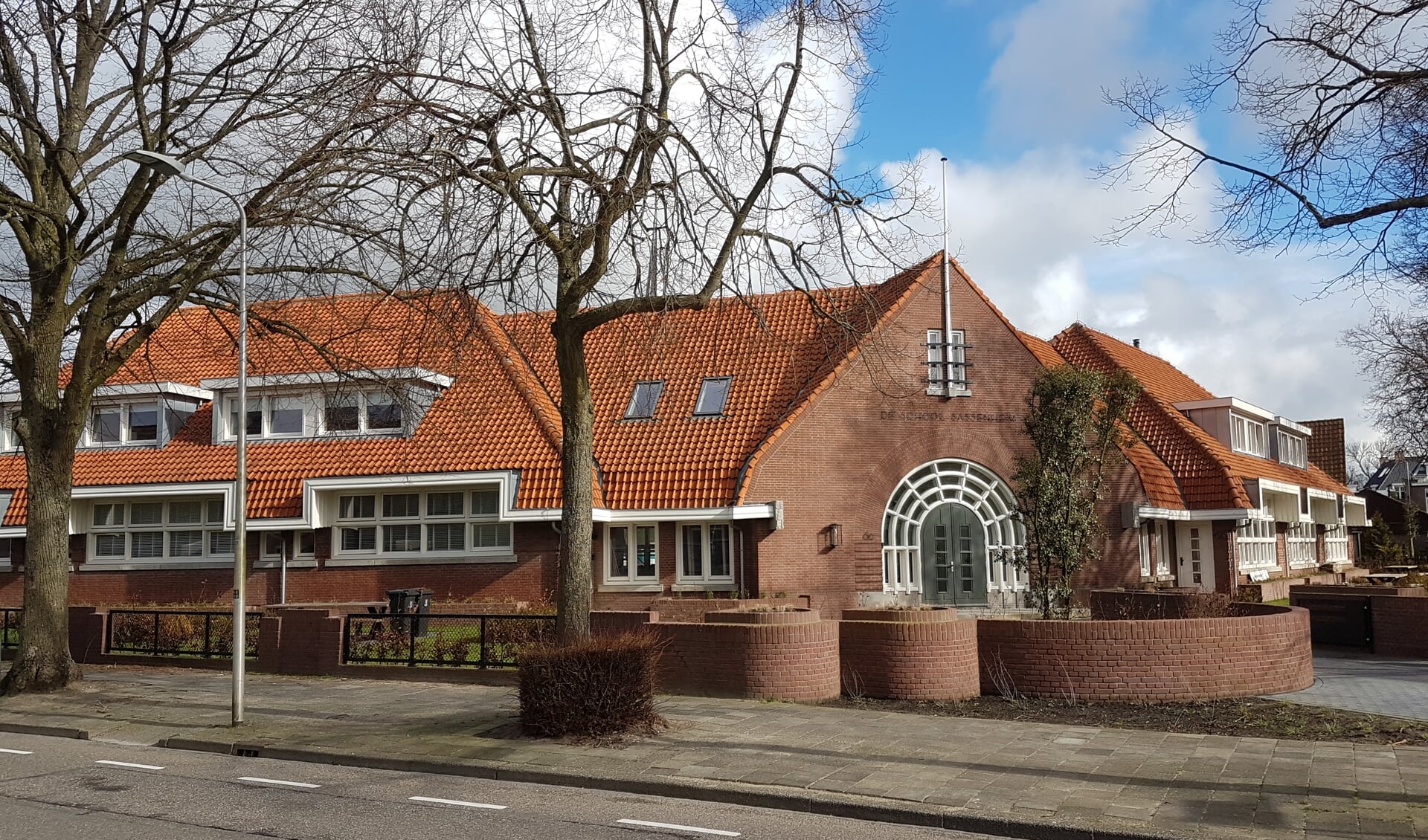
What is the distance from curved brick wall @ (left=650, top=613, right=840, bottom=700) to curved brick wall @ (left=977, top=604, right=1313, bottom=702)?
2108 mm

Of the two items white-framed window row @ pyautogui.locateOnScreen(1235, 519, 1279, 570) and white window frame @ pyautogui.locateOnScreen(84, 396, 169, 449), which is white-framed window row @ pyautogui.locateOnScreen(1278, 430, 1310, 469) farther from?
white window frame @ pyautogui.locateOnScreen(84, 396, 169, 449)

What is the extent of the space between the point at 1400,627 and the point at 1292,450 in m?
23.4

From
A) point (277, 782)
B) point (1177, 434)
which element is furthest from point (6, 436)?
point (1177, 434)

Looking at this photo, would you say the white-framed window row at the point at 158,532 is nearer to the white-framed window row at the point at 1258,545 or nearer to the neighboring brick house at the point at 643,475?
the neighboring brick house at the point at 643,475

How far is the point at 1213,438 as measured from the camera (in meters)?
32.6

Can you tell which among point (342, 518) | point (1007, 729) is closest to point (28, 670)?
point (342, 518)

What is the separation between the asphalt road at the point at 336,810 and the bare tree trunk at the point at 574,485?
2635mm

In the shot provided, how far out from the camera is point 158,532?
91.0ft

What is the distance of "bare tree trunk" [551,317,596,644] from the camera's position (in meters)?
12.8

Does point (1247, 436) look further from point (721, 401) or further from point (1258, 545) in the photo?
point (721, 401)

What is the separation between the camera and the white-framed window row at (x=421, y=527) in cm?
2542

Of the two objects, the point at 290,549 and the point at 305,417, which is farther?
the point at 305,417

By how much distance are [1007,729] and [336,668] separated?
33.3 feet

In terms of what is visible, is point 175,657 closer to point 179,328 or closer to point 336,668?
point 336,668
